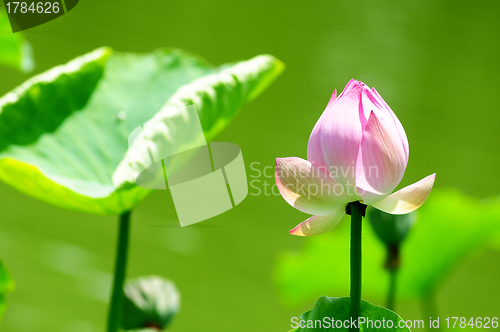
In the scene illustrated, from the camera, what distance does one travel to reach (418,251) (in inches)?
21.2

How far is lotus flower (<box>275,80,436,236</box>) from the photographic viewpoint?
15cm

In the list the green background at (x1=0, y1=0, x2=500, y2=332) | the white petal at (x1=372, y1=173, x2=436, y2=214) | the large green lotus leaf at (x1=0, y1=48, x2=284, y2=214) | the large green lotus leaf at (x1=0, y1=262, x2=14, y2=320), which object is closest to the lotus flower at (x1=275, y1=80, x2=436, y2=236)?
the white petal at (x1=372, y1=173, x2=436, y2=214)

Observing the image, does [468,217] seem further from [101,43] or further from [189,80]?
[101,43]

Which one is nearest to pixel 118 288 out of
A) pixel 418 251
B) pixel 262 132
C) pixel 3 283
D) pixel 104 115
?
pixel 3 283

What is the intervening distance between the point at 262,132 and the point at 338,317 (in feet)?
3.92

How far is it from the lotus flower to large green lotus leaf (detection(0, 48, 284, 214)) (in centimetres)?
16

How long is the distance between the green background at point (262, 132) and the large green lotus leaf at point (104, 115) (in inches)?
26.8

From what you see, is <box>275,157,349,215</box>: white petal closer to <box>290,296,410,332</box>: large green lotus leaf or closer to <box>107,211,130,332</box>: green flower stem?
<box>290,296,410,332</box>: large green lotus leaf

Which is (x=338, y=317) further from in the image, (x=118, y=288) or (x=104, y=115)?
(x=104, y=115)

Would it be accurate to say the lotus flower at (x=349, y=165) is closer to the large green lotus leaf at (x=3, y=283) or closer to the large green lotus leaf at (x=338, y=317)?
the large green lotus leaf at (x=338, y=317)

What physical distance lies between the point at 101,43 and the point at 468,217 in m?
1.33

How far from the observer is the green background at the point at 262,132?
1.20m

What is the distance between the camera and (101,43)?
1526mm

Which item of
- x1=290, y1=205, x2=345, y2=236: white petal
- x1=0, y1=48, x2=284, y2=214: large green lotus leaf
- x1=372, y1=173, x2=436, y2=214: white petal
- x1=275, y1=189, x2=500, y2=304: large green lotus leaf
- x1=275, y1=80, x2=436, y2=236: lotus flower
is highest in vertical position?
x1=0, y1=48, x2=284, y2=214: large green lotus leaf
